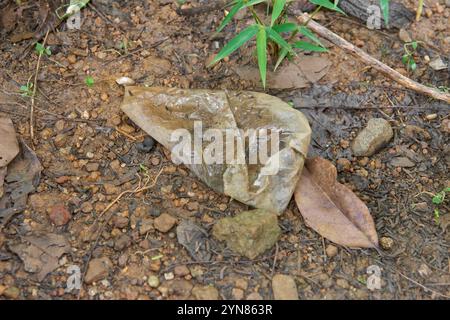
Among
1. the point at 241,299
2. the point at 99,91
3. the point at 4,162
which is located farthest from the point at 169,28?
the point at 241,299

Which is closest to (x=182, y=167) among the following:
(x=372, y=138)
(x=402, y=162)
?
(x=372, y=138)

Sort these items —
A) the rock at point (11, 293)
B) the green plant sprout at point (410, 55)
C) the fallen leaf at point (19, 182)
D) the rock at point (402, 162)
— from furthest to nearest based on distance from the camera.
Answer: the green plant sprout at point (410, 55) < the rock at point (402, 162) < the fallen leaf at point (19, 182) < the rock at point (11, 293)

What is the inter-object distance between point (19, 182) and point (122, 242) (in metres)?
0.56

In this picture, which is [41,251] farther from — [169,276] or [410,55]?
[410,55]

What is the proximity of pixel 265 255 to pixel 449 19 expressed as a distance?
5.83ft

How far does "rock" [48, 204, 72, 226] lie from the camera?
7.75 feet

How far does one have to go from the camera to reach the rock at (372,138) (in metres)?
2.66

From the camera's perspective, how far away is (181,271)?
226cm

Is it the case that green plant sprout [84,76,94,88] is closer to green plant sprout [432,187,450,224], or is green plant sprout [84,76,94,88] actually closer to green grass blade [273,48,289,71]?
green grass blade [273,48,289,71]

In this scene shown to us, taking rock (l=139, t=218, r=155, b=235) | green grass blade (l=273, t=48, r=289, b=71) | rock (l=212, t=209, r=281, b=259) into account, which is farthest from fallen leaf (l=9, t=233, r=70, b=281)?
green grass blade (l=273, t=48, r=289, b=71)

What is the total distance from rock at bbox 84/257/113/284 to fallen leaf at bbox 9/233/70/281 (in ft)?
0.44

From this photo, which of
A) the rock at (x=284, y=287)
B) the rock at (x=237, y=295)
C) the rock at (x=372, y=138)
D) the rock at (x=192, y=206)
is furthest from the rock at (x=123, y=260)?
the rock at (x=372, y=138)

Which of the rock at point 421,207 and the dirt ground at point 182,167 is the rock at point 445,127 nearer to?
the dirt ground at point 182,167

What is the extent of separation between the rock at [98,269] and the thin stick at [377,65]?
155cm
